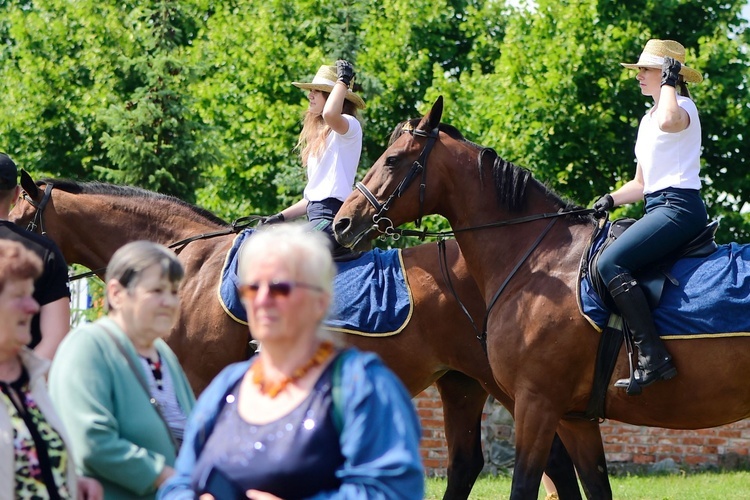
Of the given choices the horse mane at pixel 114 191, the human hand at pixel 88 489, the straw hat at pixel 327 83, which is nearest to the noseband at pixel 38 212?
the horse mane at pixel 114 191

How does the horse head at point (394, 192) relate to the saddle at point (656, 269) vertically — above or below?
above

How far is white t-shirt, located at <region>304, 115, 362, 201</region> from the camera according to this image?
7.94 metres

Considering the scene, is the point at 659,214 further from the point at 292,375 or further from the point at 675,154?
the point at 292,375

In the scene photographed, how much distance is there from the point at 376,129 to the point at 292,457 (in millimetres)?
21827

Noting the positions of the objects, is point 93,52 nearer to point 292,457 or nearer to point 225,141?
point 225,141

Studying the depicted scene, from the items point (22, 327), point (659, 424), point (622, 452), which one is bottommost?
point (622, 452)

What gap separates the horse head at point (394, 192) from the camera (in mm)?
7219

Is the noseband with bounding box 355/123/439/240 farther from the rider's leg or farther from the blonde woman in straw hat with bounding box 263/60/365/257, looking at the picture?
the rider's leg

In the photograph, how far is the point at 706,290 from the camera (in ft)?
21.6

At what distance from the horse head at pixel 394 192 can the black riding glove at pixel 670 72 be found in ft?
4.55

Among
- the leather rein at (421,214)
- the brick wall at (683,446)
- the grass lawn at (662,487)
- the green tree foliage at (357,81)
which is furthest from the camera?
the green tree foliage at (357,81)

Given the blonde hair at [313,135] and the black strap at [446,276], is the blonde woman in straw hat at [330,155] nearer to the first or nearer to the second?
the blonde hair at [313,135]

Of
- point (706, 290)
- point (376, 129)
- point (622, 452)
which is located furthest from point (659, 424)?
point (376, 129)

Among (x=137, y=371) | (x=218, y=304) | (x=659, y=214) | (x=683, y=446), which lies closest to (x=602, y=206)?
(x=659, y=214)
